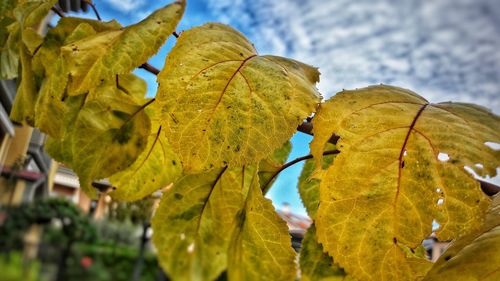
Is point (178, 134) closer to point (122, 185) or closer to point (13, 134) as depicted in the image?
point (122, 185)

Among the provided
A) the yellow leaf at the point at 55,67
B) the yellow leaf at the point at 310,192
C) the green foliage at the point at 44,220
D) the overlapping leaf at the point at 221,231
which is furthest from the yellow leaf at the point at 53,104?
the green foliage at the point at 44,220

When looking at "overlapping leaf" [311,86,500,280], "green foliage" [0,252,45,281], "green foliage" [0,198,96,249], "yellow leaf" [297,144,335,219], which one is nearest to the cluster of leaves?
"overlapping leaf" [311,86,500,280]

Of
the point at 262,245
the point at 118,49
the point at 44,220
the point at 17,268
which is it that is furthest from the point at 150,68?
the point at 44,220

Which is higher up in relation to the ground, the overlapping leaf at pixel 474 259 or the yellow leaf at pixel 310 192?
the yellow leaf at pixel 310 192

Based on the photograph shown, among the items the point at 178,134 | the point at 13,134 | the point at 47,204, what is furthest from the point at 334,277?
the point at 47,204

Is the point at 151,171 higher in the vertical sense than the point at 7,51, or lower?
lower

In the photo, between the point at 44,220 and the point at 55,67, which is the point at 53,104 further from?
the point at 44,220

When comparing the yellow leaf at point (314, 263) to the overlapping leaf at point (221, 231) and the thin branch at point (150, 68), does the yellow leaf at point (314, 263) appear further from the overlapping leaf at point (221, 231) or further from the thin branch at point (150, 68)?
the thin branch at point (150, 68)
